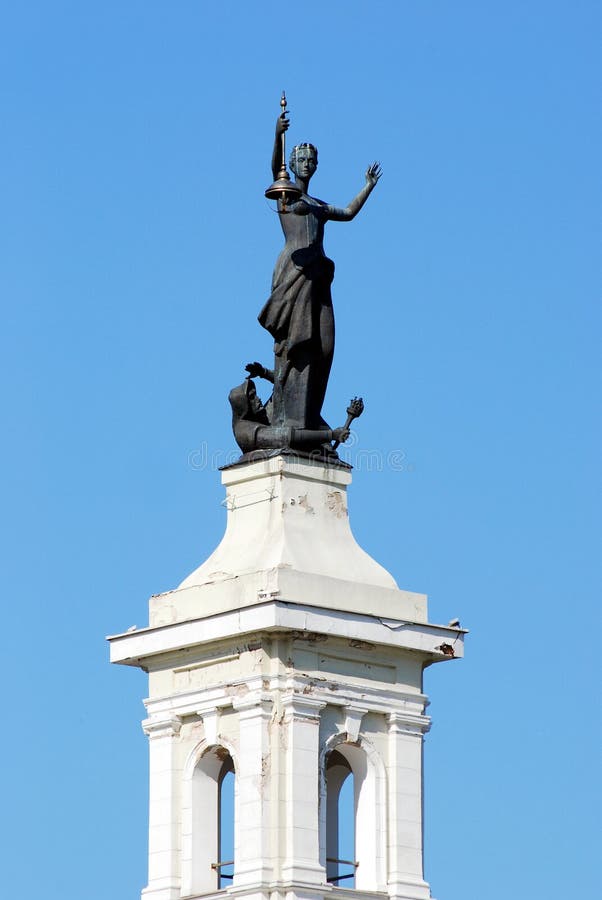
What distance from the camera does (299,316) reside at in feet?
157

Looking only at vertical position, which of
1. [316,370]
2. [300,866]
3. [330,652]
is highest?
[316,370]

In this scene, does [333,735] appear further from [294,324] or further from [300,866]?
[294,324]

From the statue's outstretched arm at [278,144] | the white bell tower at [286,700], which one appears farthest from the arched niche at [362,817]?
the statue's outstretched arm at [278,144]

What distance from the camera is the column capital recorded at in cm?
4647

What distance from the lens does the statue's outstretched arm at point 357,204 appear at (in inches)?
1895

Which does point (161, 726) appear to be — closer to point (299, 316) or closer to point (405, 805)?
point (405, 805)

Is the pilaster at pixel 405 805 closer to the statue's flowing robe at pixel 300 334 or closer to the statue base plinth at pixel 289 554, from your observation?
the statue base plinth at pixel 289 554

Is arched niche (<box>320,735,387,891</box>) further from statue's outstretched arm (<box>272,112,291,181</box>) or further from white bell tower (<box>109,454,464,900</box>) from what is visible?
statue's outstretched arm (<box>272,112,291,181</box>)

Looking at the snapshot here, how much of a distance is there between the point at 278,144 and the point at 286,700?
26.3 ft

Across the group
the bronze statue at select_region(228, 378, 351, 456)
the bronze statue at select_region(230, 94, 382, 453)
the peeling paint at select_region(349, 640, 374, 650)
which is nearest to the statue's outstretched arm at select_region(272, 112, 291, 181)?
the bronze statue at select_region(230, 94, 382, 453)

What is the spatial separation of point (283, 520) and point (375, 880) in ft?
16.6

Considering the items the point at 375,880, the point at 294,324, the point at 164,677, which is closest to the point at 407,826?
the point at 375,880

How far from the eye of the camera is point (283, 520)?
46.8 meters

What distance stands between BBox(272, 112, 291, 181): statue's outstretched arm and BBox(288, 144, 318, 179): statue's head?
0.33m
